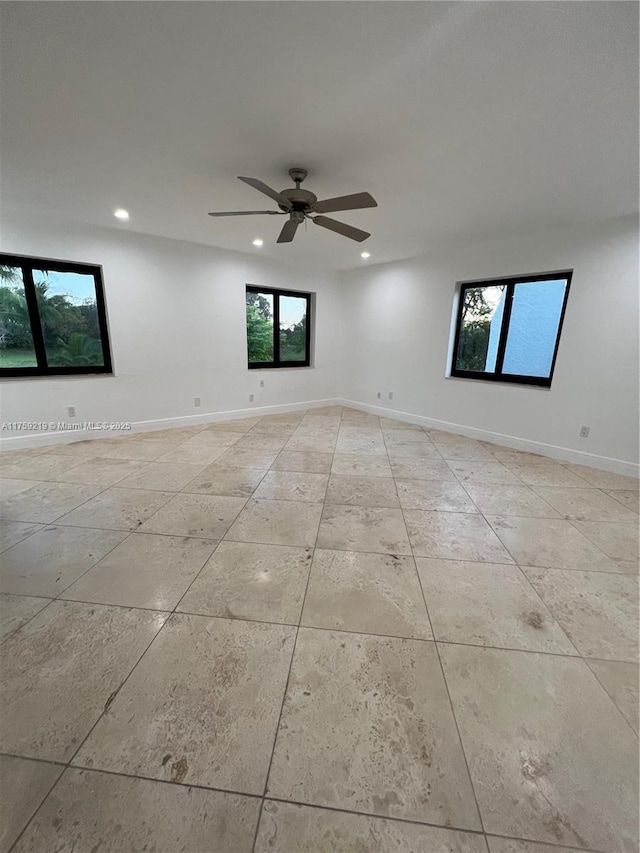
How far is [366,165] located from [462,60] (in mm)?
929

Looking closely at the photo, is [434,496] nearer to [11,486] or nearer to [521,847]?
[521,847]

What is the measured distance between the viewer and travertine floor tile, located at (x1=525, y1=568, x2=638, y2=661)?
1491 millimetres

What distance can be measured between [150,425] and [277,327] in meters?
2.58

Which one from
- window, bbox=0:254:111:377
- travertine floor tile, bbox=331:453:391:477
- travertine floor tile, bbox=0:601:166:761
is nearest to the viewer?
travertine floor tile, bbox=0:601:166:761

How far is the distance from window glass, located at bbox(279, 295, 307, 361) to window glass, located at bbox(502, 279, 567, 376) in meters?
Result: 3.32

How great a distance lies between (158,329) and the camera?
4496mm

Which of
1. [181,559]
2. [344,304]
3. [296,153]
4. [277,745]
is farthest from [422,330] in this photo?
[277,745]

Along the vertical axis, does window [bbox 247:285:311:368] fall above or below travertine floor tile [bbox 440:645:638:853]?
above

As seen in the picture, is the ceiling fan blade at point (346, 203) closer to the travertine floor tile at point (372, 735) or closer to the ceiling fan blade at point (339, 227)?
the ceiling fan blade at point (339, 227)

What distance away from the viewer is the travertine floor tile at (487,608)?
151cm

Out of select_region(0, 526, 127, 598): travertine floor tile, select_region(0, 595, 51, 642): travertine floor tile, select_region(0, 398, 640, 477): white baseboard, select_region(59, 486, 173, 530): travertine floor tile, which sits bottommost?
select_region(0, 595, 51, 642): travertine floor tile

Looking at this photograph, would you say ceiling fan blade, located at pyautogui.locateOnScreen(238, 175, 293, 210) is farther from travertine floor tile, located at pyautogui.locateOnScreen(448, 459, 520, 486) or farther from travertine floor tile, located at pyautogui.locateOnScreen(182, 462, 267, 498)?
travertine floor tile, located at pyautogui.locateOnScreen(448, 459, 520, 486)

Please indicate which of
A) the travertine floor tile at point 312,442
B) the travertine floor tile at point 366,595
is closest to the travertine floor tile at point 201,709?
the travertine floor tile at point 366,595

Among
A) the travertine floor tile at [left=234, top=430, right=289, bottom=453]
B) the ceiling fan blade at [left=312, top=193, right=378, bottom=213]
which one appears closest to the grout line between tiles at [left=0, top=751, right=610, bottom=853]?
the ceiling fan blade at [left=312, top=193, right=378, bottom=213]
